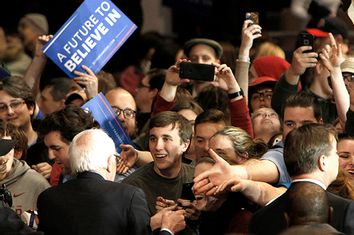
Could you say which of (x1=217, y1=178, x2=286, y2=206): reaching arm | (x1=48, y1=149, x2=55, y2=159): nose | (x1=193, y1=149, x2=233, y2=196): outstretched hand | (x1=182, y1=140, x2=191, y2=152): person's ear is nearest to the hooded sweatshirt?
(x1=48, y1=149, x2=55, y2=159): nose

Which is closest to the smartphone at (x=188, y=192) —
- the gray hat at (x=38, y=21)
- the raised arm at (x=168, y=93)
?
the raised arm at (x=168, y=93)

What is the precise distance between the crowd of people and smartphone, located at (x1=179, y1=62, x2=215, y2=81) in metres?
0.05

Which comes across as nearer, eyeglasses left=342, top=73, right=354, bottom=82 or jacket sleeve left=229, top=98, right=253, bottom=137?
jacket sleeve left=229, top=98, right=253, bottom=137

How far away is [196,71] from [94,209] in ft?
7.93

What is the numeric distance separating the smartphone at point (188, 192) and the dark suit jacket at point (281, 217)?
75 cm

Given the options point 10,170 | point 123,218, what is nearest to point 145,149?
point 10,170

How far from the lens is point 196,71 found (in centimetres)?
958

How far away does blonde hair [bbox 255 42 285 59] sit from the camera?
1196 cm

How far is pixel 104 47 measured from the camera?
9828 mm

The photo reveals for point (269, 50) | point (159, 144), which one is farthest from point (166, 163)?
point (269, 50)

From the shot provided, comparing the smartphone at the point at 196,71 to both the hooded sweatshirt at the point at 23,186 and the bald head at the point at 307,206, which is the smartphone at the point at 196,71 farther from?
the bald head at the point at 307,206

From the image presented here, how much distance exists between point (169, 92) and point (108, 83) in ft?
4.21

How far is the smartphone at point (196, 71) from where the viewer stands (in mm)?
9547

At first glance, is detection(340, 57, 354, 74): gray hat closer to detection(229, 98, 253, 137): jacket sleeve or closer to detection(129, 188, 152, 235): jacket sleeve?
detection(229, 98, 253, 137): jacket sleeve
